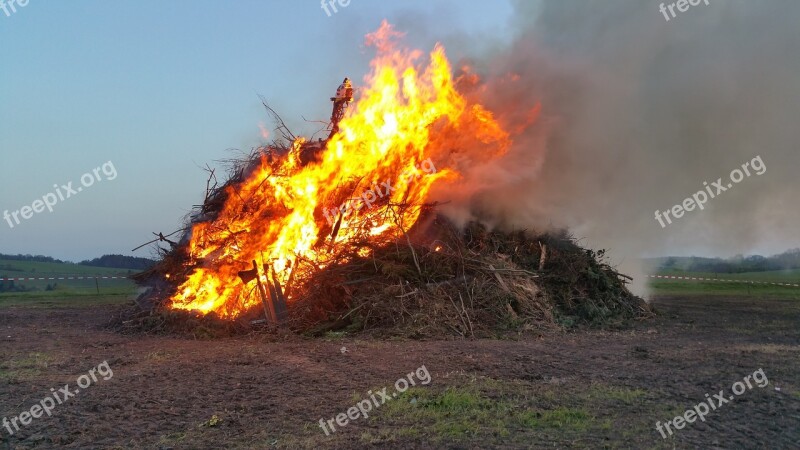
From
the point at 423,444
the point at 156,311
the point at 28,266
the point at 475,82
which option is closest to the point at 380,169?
the point at 475,82

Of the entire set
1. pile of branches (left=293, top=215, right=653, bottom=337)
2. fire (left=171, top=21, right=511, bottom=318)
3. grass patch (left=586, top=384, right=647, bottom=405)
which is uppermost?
fire (left=171, top=21, right=511, bottom=318)

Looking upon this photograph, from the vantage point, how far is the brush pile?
526 inches

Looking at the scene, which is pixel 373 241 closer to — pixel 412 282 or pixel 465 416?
pixel 412 282

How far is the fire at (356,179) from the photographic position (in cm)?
1516

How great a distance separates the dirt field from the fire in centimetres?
295

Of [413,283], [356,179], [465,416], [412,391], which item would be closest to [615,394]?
[465,416]

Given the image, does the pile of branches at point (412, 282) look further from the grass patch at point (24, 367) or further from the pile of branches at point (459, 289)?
the grass patch at point (24, 367)

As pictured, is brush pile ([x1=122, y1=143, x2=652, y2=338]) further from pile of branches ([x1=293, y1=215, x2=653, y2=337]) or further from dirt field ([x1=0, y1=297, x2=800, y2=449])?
dirt field ([x1=0, y1=297, x2=800, y2=449])

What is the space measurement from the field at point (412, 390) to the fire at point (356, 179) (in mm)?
2864

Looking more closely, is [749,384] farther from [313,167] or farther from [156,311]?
[156,311]

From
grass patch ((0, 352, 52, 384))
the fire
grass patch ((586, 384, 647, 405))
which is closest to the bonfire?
the fire

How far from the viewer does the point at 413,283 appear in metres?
14.1

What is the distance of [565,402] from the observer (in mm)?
7246

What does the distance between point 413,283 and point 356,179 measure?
11.6 ft
